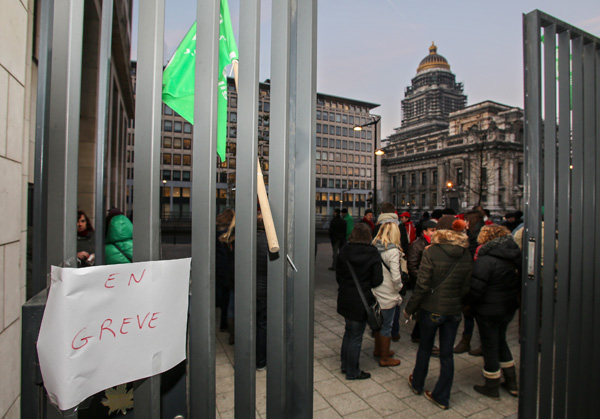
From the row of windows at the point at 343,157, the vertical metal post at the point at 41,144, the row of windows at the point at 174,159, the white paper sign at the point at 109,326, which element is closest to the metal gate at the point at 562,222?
the white paper sign at the point at 109,326

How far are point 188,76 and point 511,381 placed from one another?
190 inches

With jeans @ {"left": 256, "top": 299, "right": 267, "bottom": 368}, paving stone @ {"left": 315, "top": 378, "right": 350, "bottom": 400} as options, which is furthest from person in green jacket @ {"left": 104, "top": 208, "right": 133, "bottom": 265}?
paving stone @ {"left": 315, "top": 378, "right": 350, "bottom": 400}

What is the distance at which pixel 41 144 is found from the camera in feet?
5.24

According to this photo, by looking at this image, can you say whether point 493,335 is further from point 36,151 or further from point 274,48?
point 36,151

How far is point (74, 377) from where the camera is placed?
122cm

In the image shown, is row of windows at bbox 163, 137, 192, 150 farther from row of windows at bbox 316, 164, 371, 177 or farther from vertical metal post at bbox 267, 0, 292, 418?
vertical metal post at bbox 267, 0, 292, 418

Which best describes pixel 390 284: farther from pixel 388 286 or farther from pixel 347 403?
pixel 347 403

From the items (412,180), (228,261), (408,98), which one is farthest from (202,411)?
(408,98)

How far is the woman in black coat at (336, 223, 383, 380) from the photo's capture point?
4.46m

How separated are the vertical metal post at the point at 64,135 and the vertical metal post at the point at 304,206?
916mm

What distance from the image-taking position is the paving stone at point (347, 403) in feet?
12.7

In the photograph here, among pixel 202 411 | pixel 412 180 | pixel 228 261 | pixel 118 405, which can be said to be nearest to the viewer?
pixel 202 411

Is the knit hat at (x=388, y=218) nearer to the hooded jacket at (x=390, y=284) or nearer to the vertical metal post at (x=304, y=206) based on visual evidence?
the hooded jacket at (x=390, y=284)

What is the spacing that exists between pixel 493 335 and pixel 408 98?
537ft
